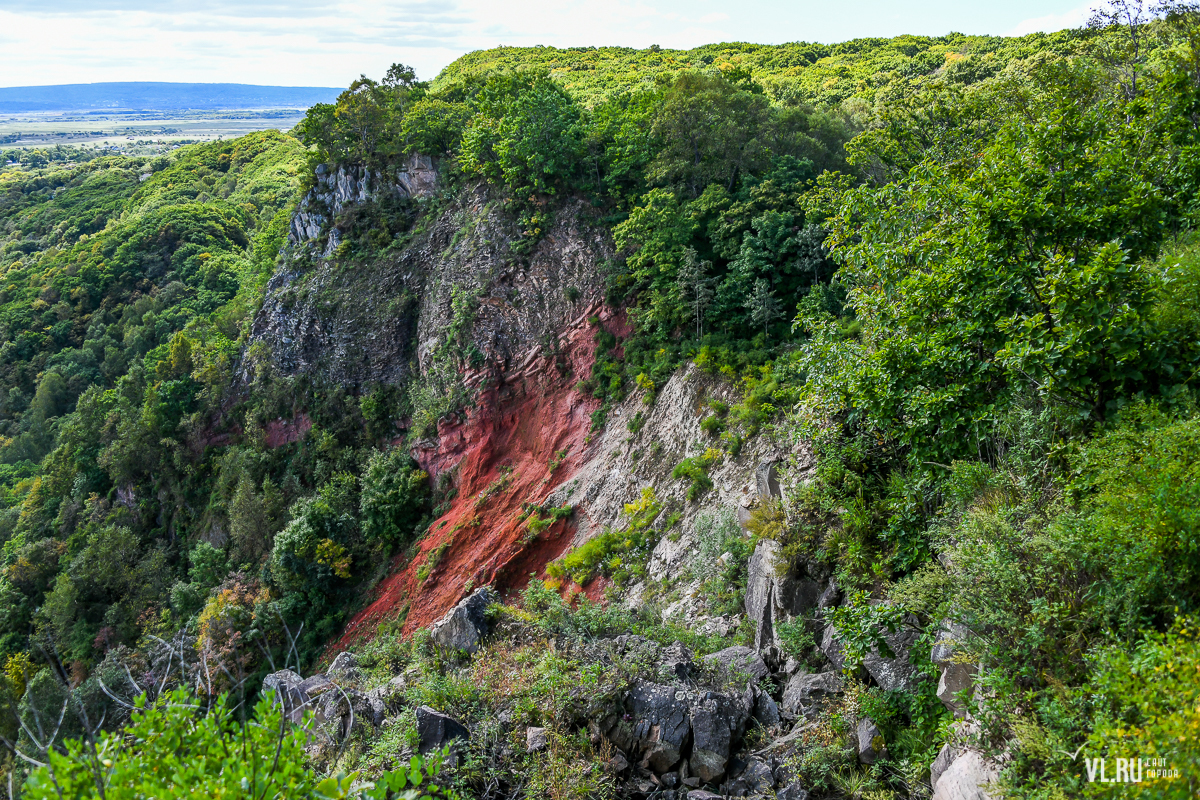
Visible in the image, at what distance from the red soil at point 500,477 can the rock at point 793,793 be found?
15.4 metres

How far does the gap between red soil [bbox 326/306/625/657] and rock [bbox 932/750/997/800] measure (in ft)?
56.4

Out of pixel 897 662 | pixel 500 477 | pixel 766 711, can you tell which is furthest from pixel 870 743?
pixel 500 477

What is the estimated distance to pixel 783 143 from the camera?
2752 cm

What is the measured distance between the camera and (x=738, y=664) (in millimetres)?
10750

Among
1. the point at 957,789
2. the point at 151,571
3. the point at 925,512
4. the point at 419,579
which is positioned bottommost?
the point at 151,571

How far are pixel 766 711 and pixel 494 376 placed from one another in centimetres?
2142

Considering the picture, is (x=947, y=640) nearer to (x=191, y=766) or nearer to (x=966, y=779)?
(x=966, y=779)

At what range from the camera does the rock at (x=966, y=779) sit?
19.2 ft

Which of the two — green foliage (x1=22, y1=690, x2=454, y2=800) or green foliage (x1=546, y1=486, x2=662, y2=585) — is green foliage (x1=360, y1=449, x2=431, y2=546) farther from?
green foliage (x1=22, y1=690, x2=454, y2=800)

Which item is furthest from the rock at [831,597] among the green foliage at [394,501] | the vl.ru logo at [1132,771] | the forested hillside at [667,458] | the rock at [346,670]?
the green foliage at [394,501]

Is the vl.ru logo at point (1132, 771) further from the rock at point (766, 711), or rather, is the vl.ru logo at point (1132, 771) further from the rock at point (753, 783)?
the rock at point (766, 711)

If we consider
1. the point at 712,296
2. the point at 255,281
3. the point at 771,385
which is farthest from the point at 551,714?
the point at 255,281

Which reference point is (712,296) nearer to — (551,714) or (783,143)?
(783,143)

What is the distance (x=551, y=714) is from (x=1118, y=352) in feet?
29.0
